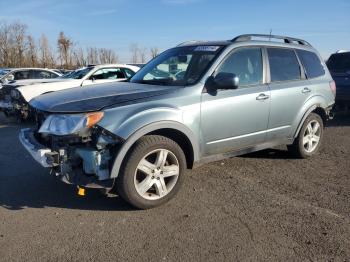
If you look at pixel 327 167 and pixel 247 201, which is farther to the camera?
pixel 327 167

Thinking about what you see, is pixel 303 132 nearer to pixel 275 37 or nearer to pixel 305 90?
pixel 305 90

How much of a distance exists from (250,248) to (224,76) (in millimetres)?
2038

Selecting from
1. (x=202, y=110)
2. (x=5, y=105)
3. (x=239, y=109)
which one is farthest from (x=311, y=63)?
(x=5, y=105)

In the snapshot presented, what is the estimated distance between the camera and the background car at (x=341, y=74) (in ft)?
33.4

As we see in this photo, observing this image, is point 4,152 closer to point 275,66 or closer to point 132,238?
point 132,238

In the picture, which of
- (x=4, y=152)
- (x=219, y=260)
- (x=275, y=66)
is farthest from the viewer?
(x=4, y=152)

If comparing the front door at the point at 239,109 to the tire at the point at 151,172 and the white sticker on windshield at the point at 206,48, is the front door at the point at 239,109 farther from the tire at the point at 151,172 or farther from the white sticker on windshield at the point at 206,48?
the tire at the point at 151,172

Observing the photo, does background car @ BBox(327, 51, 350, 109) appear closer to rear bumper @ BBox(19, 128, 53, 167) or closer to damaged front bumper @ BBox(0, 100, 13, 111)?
rear bumper @ BBox(19, 128, 53, 167)

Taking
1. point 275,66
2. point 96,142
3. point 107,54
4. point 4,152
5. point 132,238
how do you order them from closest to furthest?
1. point 132,238
2. point 96,142
3. point 275,66
4. point 4,152
5. point 107,54

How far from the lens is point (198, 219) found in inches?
160

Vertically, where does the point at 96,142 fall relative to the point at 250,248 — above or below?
above

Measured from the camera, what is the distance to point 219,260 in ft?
10.7

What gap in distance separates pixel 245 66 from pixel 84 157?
8.29 feet

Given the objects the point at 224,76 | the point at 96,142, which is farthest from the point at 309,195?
the point at 96,142
